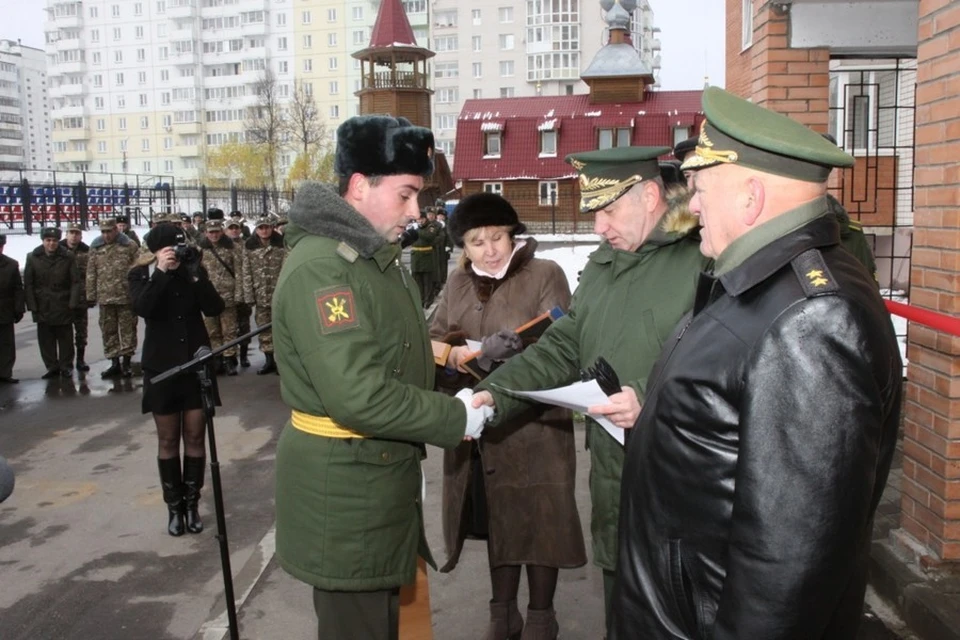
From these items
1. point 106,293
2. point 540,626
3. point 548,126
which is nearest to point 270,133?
point 548,126

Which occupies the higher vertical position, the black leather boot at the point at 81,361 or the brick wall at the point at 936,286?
the brick wall at the point at 936,286

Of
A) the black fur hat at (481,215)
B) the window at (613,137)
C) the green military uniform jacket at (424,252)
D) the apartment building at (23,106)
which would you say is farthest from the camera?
the apartment building at (23,106)

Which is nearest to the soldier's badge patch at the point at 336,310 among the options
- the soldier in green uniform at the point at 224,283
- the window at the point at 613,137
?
the soldier in green uniform at the point at 224,283

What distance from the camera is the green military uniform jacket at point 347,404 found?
2568 millimetres

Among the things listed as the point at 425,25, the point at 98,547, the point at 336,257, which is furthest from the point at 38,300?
the point at 425,25

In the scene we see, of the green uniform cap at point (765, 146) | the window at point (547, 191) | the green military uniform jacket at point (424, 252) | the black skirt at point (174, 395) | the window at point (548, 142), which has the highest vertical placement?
the window at point (548, 142)

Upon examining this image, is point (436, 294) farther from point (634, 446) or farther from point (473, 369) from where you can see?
point (634, 446)

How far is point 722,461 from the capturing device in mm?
1660

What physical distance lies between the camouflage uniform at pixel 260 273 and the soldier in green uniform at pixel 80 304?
2.10 m

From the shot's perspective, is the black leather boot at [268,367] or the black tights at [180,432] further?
the black leather boot at [268,367]

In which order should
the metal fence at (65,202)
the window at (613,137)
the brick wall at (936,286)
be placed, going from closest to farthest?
the brick wall at (936,286)
the metal fence at (65,202)
the window at (613,137)

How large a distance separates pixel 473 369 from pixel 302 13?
85962 millimetres

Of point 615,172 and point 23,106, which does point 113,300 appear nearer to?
point 615,172

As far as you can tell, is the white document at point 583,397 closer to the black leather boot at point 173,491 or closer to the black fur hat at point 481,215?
the black fur hat at point 481,215
